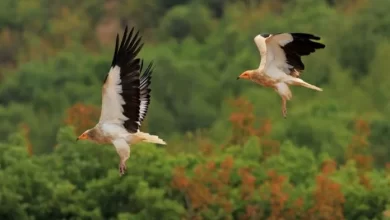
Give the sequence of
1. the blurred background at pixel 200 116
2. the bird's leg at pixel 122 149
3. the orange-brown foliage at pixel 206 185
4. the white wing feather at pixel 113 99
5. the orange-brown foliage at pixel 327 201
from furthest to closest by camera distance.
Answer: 1. the blurred background at pixel 200 116
2. the orange-brown foliage at pixel 206 185
3. the orange-brown foliage at pixel 327 201
4. the bird's leg at pixel 122 149
5. the white wing feather at pixel 113 99

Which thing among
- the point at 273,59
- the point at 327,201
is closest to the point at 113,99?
the point at 273,59

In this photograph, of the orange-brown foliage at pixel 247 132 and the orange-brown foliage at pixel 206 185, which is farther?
the orange-brown foliage at pixel 247 132

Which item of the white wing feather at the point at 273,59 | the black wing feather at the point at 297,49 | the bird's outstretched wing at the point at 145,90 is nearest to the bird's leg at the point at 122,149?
the bird's outstretched wing at the point at 145,90

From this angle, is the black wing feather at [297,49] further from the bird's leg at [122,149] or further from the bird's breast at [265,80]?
the bird's leg at [122,149]

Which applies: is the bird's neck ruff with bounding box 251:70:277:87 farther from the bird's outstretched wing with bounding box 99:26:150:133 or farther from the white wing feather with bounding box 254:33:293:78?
the bird's outstretched wing with bounding box 99:26:150:133

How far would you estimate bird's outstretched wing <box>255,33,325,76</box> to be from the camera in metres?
24.0

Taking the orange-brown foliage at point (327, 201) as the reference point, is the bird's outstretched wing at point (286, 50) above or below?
below

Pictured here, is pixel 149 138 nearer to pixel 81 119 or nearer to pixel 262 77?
pixel 262 77

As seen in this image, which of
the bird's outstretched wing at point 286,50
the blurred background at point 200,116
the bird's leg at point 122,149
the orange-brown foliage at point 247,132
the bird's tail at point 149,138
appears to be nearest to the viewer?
the bird's tail at point 149,138

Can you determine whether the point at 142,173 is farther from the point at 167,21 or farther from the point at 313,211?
the point at 167,21

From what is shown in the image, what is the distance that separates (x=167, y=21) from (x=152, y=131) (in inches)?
1035

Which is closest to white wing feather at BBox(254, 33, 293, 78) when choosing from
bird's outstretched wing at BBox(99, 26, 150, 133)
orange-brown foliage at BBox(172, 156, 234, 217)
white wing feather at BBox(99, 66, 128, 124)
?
bird's outstretched wing at BBox(99, 26, 150, 133)

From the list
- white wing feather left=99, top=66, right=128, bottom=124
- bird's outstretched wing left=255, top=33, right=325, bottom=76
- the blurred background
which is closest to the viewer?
white wing feather left=99, top=66, right=128, bottom=124

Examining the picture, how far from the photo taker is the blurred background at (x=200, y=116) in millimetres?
41938
